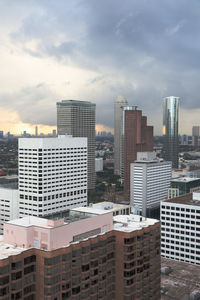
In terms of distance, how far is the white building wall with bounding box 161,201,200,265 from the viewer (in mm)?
101062

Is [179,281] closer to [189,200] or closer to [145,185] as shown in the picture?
[189,200]

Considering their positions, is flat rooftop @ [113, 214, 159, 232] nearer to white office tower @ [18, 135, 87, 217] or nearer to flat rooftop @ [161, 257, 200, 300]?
flat rooftop @ [161, 257, 200, 300]

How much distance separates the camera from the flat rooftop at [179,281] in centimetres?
7524

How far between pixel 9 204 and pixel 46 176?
1737cm

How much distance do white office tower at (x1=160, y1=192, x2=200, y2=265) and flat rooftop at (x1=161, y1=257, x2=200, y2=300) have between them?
943 centimetres

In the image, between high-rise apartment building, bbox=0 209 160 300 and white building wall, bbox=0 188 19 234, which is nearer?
high-rise apartment building, bbox=0 209 160 300

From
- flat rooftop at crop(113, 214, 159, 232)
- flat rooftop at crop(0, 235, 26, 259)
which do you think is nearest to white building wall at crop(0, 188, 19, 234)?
flat rooftop at crop(113, 214, 159, 232)

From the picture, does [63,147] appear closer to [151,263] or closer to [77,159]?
[77,159]

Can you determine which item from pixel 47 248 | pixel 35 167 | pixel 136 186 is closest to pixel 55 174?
pixel 35 167

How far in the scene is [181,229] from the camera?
341 feet

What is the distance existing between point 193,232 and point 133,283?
47.8 meters

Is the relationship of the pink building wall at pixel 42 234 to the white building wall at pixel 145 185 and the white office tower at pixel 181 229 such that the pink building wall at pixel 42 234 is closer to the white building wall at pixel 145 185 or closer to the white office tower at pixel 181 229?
the white office tower at pixel 181 229

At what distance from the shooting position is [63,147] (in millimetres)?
124938

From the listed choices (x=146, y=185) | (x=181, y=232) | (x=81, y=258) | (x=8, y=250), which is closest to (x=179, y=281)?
(x=181, y=232)
